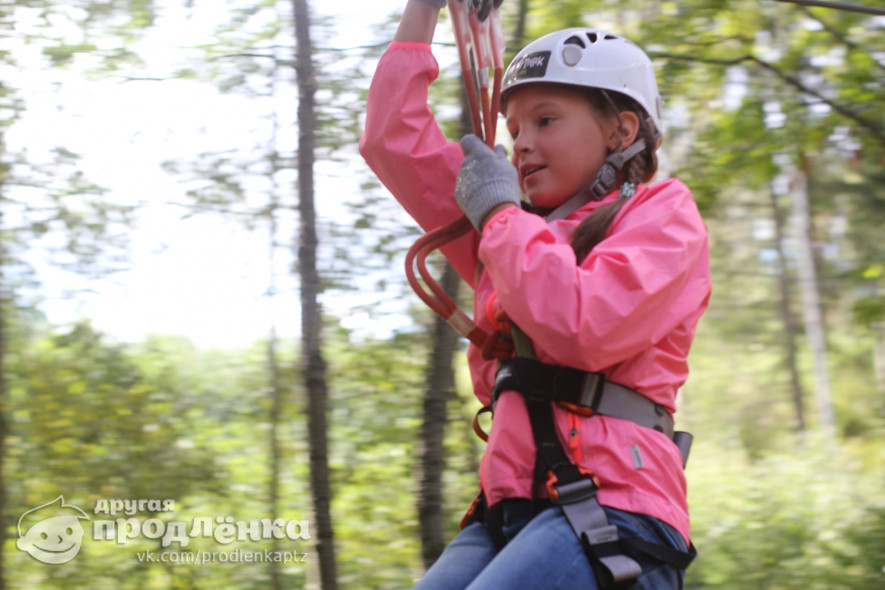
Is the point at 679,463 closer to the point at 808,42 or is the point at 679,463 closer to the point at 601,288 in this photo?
the point at 601,288

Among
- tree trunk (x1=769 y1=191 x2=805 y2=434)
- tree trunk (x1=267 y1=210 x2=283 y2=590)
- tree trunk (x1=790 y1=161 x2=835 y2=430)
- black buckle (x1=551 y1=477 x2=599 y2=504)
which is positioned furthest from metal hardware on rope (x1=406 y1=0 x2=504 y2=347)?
tree trunk (x1=790 y1=161 x2=835 y2=430)

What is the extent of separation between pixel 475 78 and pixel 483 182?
0.45 m

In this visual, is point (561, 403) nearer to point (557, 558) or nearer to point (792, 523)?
point (557, 558)

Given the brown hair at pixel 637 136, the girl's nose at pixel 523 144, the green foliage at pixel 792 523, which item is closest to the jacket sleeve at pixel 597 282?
the brown hair at pixel 637 136

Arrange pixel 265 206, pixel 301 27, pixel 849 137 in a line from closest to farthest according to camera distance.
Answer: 1. pixel 301 27
2. pixel 265 206
3. pixel 849 137

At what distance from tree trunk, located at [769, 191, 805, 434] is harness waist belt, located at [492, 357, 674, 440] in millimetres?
10392

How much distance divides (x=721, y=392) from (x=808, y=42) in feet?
29.1

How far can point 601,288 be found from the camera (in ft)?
4.94

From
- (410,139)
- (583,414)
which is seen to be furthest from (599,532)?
(410,139)

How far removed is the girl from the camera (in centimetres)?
150

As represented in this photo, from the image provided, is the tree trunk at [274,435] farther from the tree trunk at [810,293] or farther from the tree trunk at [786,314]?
the tree trunk at [810,293]

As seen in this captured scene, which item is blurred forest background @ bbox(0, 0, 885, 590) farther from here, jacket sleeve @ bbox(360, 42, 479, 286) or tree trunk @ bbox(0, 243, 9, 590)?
jacket sleeve @ bbox(360, 42, 479, 286)

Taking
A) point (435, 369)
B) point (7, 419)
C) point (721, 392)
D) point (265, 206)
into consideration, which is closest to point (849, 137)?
point (435, 369)

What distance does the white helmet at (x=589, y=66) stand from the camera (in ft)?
6.22
